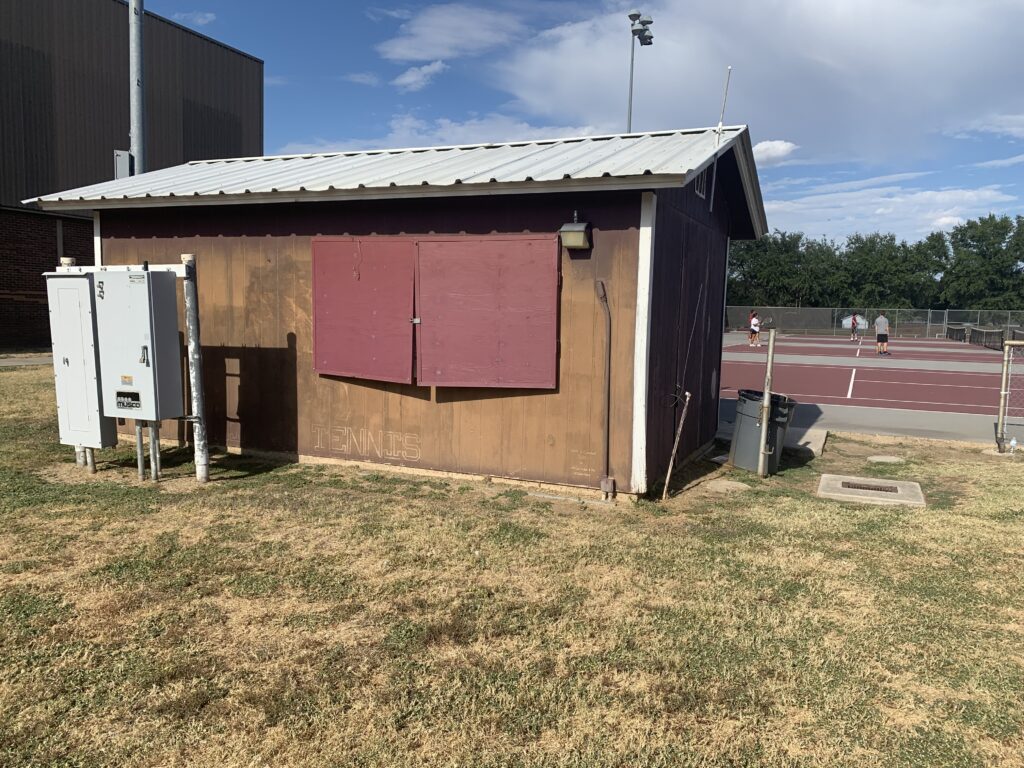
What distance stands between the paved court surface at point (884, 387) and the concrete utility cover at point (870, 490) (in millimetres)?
3854

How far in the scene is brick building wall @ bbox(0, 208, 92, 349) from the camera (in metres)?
22.0

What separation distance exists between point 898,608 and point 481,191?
459 cm

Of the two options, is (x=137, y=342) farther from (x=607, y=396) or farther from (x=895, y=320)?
(x=895, y=320)

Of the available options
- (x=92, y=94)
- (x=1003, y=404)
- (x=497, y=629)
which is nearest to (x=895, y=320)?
(x=1003, y=404)

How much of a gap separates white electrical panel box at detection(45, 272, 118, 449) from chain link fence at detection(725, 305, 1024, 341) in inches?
1569

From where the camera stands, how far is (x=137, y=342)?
6.92 meters

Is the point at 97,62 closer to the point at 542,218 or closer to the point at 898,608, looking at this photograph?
the point at 542,218

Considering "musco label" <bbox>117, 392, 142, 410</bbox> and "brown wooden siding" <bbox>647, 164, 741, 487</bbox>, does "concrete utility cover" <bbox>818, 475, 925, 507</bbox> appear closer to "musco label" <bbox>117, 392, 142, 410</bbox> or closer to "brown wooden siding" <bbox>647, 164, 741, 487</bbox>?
"brown wooden siding" <bbox>647, 164, 741, 487</bbox>

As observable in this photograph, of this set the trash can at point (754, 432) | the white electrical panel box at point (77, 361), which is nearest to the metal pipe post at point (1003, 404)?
the trash can at point (754, 432)

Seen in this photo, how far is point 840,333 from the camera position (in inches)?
1762

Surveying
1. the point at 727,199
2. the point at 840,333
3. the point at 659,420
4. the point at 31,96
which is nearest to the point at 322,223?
the point at 659,420

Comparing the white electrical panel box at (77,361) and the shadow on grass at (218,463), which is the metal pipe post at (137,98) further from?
the shadow on grass at (218,463)

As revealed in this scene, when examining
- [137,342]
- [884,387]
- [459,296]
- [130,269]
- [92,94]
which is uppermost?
[92,94]

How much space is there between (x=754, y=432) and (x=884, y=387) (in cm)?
1129
